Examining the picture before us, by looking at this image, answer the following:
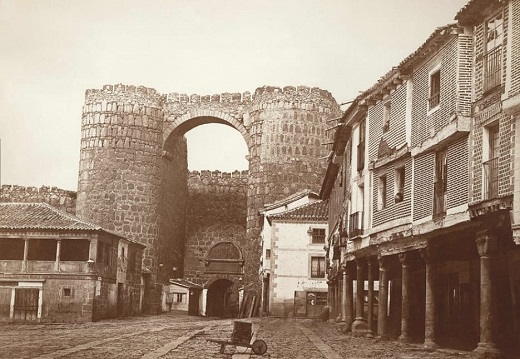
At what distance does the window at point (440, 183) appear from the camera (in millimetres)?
19594

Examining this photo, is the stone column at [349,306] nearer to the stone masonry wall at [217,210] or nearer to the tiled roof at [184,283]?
the tiled roof at [184,283]

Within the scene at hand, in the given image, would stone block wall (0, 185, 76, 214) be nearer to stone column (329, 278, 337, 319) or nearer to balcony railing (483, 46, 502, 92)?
stone column (329, 278, 337, 319)

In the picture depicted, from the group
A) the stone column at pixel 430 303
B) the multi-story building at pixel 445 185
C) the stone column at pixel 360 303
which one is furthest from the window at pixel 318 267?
the stone column at pixel 430 303

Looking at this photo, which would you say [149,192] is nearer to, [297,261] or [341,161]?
[297,261]

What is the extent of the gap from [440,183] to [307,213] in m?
28.8

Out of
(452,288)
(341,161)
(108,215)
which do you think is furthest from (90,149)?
(452,288)

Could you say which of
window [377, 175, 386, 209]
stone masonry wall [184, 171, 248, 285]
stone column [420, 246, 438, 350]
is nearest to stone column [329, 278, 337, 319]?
window [377, 175, 386, 209]

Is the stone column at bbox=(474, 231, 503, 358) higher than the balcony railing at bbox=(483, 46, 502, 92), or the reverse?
the balcony railing at bbox=(483, 46, 502, 92)

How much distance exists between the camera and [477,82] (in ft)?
59.5

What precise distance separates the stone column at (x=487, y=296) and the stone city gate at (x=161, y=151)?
38.5 m

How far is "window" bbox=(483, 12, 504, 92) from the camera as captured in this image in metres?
17.1

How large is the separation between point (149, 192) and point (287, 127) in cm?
923

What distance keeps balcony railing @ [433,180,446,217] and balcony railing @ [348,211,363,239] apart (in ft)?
21.2

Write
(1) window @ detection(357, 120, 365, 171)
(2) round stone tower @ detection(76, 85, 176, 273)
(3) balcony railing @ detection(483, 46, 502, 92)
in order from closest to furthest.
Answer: (3) balcony railing @ detection(483, 46, 502, 92) < (1) window @ detection(357, 120, 365, 171) < (2) round stone tower @ detection(76, 85, 176, 273)
